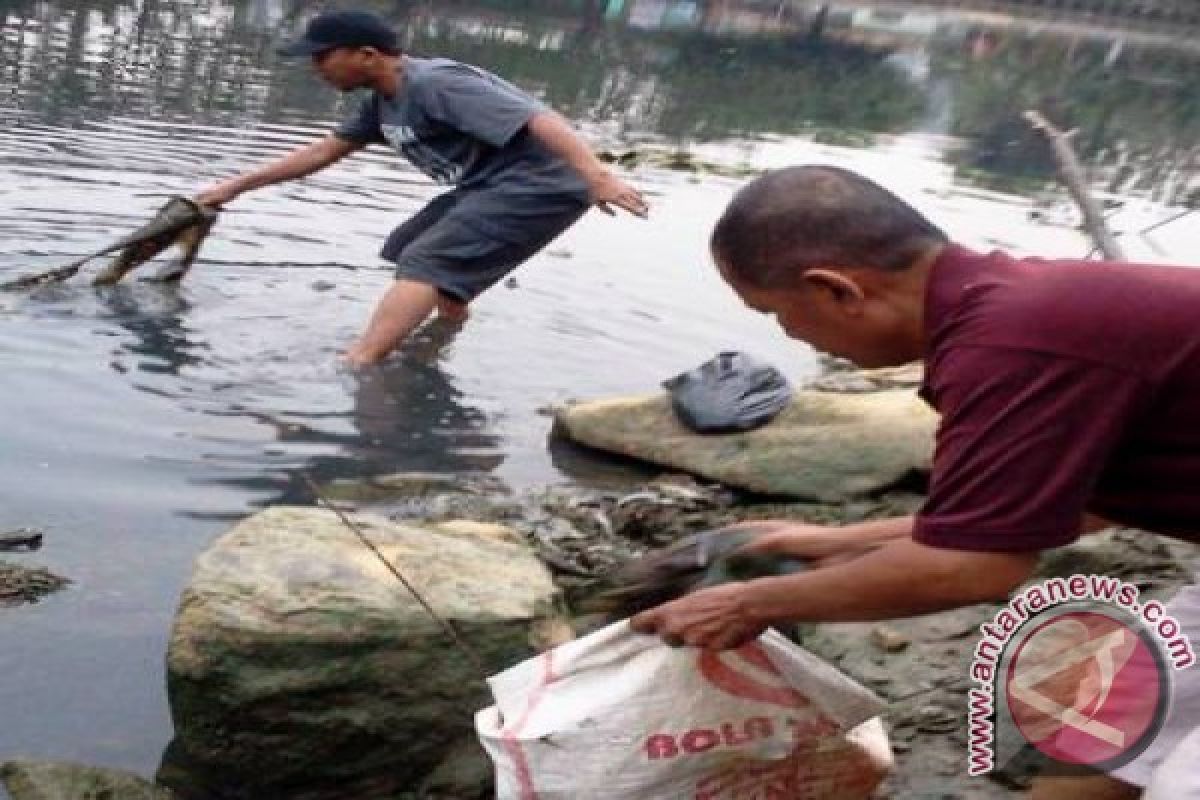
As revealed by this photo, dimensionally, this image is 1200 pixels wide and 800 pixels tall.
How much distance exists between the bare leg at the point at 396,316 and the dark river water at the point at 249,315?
0.13m

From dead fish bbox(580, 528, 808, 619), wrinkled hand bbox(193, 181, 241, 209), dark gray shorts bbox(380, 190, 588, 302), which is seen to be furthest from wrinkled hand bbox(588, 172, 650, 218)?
dead fish bbox(580, 528, 808, 619)

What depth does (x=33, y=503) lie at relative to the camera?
4742 mm

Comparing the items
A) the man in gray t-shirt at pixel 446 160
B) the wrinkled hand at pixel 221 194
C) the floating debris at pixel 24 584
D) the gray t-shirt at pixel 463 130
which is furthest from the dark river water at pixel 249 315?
the gray t-shirt at pixel 463 130

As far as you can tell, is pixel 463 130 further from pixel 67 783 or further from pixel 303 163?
pixel 67 783

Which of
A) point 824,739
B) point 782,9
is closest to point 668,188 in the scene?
point 824,739

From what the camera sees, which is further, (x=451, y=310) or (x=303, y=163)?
(x=451, y=310)

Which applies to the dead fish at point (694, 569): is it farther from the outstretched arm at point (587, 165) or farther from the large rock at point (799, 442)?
the outstretched arm at point (587, 165)

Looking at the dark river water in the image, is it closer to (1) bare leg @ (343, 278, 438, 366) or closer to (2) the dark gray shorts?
(1) bare leg @ (343, 278, 438, 366)

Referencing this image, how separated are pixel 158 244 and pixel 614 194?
9.70 ft

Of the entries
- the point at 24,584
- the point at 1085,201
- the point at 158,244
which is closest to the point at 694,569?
the point at 24,584

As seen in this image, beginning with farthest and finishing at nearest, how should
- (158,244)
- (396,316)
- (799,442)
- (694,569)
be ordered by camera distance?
1. (158,244)
2. (396,316)
3. (799,442)
4. (694,569)

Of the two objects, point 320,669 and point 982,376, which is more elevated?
point 982,376
